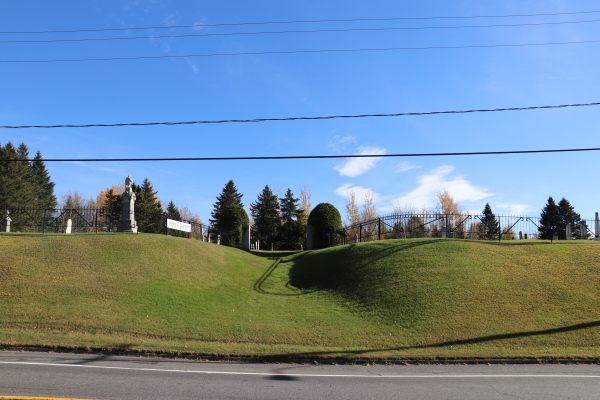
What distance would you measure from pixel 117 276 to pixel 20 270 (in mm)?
3977

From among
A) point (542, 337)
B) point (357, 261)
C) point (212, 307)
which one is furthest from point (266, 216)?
point (542, 337)

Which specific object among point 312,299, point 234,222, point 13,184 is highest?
point 13,184

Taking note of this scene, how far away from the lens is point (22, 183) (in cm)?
6031

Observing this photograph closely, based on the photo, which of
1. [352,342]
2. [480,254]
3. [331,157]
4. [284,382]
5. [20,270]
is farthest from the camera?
[480,254]

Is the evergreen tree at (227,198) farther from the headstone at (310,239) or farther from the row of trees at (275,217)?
the headstone at (310,239)

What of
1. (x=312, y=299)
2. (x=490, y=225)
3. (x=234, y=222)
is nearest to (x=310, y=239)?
(x=234, y=222)

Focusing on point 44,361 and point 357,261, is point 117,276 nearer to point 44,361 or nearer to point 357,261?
point 44,361

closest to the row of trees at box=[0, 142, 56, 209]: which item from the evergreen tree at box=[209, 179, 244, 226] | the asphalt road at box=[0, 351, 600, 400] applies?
the evergreen tree at box=[209, 179, 244, 226]

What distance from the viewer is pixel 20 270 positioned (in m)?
17.6

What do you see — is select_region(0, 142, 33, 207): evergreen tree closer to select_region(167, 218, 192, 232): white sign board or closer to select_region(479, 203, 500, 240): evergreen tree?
select_region(167, 218, 192, 232): white sign board

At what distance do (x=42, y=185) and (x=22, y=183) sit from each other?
1243 cm

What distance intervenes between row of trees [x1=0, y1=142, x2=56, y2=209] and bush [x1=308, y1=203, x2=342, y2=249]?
127 feet

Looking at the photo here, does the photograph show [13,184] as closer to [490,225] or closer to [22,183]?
[22,183]

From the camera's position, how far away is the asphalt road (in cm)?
732
